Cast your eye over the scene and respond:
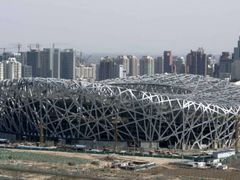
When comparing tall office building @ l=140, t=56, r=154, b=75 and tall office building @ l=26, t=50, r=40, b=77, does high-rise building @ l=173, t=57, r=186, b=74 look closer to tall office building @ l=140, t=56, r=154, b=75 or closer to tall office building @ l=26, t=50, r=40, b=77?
tall office building @ l=140, t=56, r=154, b=75

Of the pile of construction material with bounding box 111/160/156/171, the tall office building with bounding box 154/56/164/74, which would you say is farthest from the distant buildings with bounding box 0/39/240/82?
the pile of construction material with bounding box 111/160/156/171

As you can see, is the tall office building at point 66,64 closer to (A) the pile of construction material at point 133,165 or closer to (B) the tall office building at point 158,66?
(B) the tall office building at point 158,66

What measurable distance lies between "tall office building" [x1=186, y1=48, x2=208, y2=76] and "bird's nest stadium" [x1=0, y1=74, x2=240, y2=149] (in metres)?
97.5

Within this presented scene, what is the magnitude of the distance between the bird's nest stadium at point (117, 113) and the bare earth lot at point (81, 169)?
731cm

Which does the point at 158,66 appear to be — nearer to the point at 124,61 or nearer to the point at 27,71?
the point at 124,61

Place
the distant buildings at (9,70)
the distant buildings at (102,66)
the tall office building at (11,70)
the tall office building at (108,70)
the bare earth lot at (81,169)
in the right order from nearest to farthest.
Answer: the bare earth lot at (81,169)
the distant buildings at (9,70)
the tall office building at (11,70)
the tall office building at (108,70)
the distant buildings at (102,66)

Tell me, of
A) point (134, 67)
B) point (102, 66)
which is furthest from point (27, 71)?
point (134, 67)

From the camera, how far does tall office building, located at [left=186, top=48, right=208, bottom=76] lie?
169 m

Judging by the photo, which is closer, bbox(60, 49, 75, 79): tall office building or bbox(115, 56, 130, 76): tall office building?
bbox(60, 49, 75, 79): tall office building

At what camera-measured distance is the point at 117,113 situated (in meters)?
65.6

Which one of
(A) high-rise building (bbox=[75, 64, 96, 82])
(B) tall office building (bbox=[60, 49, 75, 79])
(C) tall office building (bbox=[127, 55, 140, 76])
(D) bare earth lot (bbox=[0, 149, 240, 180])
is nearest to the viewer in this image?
(D) bare earth lot (bbox=[0, 149, 240, 180])

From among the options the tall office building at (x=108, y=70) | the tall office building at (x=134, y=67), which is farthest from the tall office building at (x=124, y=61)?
the tall office building at (x=108, y=70)

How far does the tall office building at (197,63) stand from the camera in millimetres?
169200

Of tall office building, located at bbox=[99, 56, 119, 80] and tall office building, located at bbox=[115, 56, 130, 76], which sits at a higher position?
tall office building, located at bbox=[115, 56, 130, 76]
